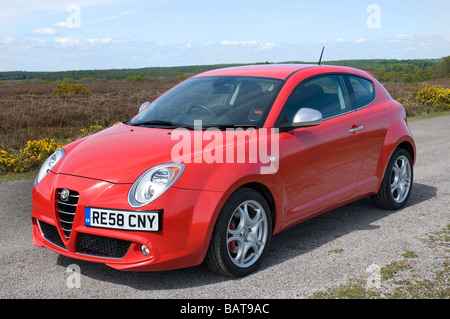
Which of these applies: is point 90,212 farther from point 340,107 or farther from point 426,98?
point 426,98

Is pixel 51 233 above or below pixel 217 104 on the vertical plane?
below

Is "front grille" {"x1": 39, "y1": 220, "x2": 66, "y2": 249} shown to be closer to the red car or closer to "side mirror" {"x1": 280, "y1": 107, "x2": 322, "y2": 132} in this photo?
the red car

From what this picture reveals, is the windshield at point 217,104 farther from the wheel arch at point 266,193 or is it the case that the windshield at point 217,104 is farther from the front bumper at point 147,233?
the front bumper at point 147,233

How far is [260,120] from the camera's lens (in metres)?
4.41

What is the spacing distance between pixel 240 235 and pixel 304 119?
112 cm

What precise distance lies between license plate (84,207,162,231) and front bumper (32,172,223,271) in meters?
0.03

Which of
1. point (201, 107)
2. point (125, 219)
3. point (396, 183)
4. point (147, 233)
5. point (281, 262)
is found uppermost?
point (201, 107)

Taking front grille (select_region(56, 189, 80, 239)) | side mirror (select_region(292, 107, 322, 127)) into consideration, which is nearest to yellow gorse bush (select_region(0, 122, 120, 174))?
front grille (select_region(56, 189, 80, 239))

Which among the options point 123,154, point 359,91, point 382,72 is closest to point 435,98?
point 359,91

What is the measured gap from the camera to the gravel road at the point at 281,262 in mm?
3818

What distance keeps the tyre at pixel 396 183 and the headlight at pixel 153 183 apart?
293cm

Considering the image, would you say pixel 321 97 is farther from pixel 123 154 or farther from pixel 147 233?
pixel 147 233

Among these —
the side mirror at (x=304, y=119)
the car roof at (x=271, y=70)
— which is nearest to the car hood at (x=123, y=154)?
the side mirror at (x=304, y=119)

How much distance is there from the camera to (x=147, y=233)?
3.60 m
